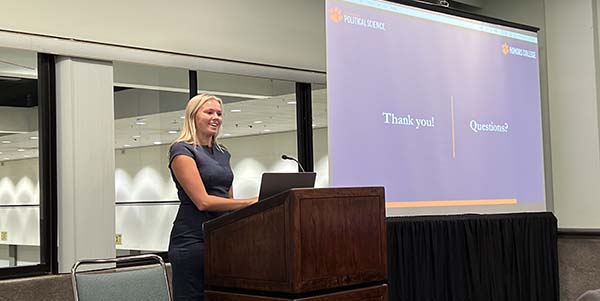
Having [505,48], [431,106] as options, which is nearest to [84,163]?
[431,106]

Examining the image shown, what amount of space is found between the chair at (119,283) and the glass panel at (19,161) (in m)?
1.25

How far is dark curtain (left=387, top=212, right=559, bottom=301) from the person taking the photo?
14.5 feet

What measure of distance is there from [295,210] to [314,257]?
17cm

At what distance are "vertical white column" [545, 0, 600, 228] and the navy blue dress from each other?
3561 mm

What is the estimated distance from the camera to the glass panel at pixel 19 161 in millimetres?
3781

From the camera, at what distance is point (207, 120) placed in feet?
10.0

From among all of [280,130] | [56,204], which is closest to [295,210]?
[56,204]

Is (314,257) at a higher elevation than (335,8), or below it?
below

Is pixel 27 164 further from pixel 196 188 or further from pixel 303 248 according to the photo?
pixel 303 248

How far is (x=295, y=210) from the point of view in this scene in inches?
94.4

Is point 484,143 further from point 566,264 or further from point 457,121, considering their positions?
point 566,264

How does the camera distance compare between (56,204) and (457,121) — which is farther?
(457,121)

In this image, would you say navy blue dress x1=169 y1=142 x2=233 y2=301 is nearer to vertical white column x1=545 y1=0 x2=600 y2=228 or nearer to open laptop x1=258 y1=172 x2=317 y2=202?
open laptop x1=258 y1=172 x2=317 y2=202

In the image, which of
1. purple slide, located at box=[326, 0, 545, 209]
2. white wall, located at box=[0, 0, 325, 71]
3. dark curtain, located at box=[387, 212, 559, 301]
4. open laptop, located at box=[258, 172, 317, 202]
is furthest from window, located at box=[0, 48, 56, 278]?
dark curtain, located at box=[387, 212, 559, 301]
